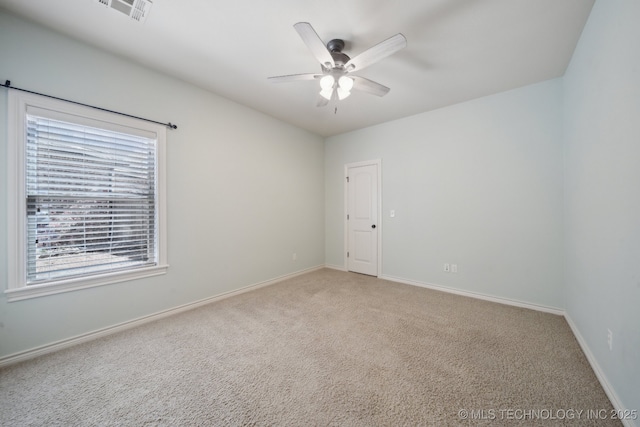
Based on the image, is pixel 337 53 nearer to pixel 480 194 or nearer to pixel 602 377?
pixel 480 194

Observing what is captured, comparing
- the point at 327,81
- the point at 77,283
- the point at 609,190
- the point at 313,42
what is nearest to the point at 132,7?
the point at 313,42

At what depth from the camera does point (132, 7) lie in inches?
68.7

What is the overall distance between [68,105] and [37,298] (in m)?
1.70

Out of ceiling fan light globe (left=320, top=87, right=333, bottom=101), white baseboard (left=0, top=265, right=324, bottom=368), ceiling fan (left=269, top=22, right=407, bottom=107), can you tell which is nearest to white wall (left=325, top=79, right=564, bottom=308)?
ceiling fan (left=269, top=22, right=407, bottom=107)

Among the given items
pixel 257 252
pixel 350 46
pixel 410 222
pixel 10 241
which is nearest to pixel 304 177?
pixel 257 252

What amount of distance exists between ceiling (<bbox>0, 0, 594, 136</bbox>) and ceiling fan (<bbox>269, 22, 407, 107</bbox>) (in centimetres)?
18

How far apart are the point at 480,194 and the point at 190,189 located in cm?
385

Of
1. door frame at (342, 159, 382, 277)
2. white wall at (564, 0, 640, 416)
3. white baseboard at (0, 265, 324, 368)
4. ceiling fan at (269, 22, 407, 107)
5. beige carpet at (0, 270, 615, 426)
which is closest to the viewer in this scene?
white wall at (564, 0, 640, 416)

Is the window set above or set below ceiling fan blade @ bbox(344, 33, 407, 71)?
below

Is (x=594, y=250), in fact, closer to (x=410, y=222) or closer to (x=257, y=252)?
(x=410, y=222)

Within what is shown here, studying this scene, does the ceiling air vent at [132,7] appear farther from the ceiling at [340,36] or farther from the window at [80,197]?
the window at [80,197]

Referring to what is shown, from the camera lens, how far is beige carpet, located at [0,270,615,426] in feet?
4.50

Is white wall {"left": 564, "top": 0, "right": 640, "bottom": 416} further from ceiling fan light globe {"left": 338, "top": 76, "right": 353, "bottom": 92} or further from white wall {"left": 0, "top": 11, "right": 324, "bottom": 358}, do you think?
white wall {"left": 0, "top": 11, "right": 324, "bottom": 358}

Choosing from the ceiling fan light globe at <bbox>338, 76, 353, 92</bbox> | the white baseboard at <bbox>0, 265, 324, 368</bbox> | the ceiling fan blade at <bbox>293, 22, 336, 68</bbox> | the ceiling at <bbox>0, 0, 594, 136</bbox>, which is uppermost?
the ceiling at <bbox>0, 0, 594, 136</bbox>
